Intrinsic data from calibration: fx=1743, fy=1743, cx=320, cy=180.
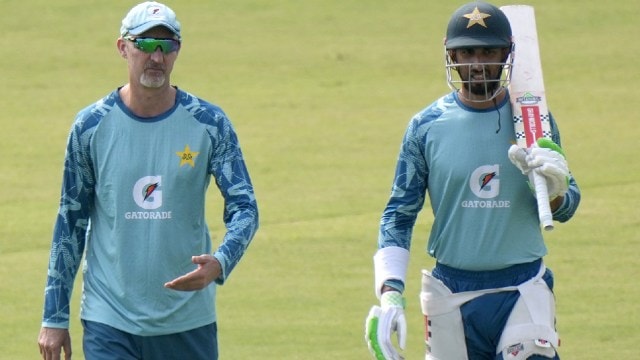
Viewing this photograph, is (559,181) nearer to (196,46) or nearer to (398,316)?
(398,316)

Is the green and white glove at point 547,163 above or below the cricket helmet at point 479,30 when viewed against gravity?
below

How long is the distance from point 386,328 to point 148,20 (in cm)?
161

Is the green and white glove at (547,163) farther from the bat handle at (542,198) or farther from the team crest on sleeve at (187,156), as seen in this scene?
the team crest on sleeve at (187,156)

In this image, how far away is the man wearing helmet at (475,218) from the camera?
729 cm

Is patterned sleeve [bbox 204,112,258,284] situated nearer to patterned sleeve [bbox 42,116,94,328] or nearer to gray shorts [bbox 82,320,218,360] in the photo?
gray shorts [bbox 82,320,218,360]

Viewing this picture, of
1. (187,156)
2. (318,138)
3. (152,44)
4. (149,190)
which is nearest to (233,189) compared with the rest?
(187,156)

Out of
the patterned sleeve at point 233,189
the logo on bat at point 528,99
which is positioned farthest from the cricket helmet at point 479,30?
the patterned sleeve at point 233,189

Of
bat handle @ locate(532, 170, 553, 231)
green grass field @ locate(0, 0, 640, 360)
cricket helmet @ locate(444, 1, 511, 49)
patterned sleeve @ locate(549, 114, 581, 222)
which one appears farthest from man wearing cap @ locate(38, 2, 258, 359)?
green grass field @ locate(0, 0, 640, 360)

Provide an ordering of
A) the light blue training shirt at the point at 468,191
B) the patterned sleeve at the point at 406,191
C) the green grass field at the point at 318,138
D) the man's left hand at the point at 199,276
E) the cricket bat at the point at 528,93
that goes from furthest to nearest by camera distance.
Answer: the green grass field at the point at 318,138
the patterned sleeve at the point at 406,191
the light blue training shirt at the point at 468,191
the cricket bat at the point at 528,93
the man's left hand at the point at 199,276

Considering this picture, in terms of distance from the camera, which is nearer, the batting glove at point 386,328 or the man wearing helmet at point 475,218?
Result: the batting glove at point 386,328

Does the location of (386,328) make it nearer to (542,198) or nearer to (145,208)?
(542,198)

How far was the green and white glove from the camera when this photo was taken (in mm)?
7004

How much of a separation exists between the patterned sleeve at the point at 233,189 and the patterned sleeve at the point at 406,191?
61cm

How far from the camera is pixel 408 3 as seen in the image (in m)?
23.4
